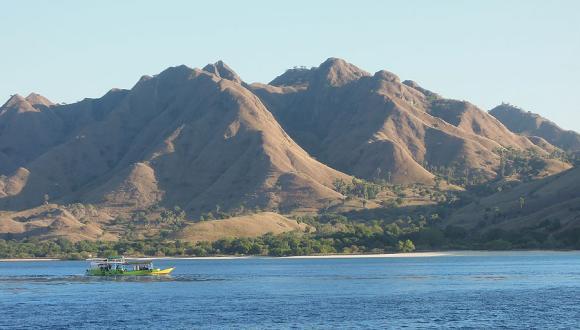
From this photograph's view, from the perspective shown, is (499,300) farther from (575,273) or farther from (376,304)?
(575,273)

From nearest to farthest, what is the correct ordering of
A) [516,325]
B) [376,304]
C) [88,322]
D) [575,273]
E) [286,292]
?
[516,325], [88,322], [376,304], [286,292], [575,273]

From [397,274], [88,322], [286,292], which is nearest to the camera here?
[88,322]

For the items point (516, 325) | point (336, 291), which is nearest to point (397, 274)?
point (336, 291)

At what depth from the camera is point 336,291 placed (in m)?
155

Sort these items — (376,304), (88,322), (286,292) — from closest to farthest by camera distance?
1. (88,322)
2. (376,304)
3. (286,292)

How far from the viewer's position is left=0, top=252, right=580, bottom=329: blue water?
111m

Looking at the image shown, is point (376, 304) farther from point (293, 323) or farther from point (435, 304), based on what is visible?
point (293, 323)

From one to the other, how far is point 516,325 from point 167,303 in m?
54.9

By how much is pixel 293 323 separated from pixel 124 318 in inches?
904

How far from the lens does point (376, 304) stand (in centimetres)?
13062

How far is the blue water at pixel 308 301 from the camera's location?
111 metres

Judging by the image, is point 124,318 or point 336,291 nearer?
point 124,318

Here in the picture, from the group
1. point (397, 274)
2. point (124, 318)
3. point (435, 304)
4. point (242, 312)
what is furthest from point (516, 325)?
point (397, 274)

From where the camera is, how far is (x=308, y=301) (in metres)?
137
